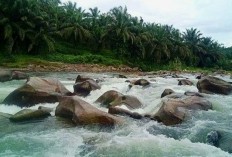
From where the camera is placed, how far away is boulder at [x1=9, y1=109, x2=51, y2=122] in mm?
13172

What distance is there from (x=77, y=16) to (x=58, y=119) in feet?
134

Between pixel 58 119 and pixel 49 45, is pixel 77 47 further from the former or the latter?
pixel 58 119

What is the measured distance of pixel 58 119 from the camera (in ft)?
Result: 43.7

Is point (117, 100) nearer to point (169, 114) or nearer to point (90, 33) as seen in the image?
point (169, 114)

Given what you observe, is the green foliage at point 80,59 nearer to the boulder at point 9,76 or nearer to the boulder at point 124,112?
the boulder at point 9,76

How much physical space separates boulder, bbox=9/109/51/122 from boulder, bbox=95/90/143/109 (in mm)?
3007

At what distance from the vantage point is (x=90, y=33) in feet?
173

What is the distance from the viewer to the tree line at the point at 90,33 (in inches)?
1634

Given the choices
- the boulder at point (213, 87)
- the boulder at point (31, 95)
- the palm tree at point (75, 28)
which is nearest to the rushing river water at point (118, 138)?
the boulder at point (31, 95)

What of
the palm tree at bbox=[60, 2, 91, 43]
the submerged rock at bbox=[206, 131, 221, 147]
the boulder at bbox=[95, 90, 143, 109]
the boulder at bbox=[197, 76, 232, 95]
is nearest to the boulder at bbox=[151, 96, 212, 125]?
the submerged rock at bbox=[206, 131, 221, 147]

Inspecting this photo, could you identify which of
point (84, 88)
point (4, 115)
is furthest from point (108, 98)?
point (4, 115)

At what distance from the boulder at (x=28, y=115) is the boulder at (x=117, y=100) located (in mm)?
3007

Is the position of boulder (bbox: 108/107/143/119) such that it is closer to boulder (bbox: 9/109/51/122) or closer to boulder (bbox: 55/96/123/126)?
boulder (bbox: 55/96/123/126)

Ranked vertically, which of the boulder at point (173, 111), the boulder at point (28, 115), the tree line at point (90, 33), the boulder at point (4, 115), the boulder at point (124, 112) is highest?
the tree line at point (90, 33)
